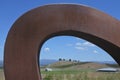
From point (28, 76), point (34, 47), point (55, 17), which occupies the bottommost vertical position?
point (28, 76)

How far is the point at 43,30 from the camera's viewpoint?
34.1 feet

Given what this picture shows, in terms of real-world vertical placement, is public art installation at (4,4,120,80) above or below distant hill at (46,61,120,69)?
below

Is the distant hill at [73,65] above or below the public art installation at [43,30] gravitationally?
above

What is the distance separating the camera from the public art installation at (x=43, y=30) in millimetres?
10305

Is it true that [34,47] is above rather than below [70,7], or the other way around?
below

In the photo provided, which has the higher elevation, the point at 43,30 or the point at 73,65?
the point at 73,65

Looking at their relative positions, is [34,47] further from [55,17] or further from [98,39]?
[98,39]

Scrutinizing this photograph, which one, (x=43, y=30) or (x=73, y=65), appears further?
(x=73, y=65)

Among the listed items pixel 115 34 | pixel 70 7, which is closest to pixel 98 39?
pixel 115 34

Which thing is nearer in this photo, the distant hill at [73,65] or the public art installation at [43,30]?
the public art installation at [43,30]

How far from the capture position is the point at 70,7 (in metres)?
10.4

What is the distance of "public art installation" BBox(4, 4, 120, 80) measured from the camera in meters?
10.3

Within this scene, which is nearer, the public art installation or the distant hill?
the public art installation

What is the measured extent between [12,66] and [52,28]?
1.45 meters
